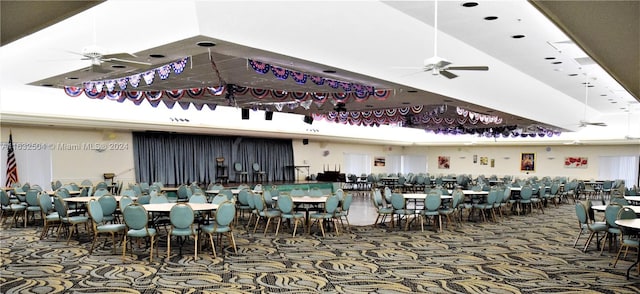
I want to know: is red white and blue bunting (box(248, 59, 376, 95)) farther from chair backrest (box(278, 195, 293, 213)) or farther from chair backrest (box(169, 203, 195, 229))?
chair backrest (box(169, 203, 195, 229))

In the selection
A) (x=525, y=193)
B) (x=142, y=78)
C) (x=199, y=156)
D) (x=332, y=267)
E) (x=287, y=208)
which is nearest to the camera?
(x=332, y=267)

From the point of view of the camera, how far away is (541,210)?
14852mm

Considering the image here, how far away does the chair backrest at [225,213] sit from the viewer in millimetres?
7547

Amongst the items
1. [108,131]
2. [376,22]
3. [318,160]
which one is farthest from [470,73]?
[318,160]

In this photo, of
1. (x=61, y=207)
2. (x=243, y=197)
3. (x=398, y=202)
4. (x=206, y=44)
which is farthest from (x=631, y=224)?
(x=61, y=207)

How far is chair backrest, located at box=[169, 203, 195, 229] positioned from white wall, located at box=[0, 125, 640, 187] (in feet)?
34.8

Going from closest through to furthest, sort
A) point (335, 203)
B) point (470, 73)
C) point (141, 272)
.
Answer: point (141, 272)
point (335, 203)
point (470, 73)

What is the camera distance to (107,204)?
28.7 feet

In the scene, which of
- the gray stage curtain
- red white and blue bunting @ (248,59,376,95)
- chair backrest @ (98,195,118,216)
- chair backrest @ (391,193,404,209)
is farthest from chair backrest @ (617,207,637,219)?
the gray stage curtain

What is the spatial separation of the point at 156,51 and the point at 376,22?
3.54 meters

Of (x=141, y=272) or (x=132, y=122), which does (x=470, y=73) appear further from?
(x=132, y=122)

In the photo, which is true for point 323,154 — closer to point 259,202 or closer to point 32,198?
point 259,202

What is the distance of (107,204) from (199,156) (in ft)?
39.4

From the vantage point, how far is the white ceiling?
20.9ft
